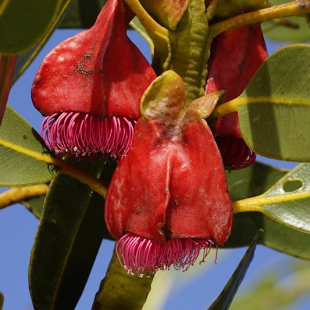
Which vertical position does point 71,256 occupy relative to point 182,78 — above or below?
below

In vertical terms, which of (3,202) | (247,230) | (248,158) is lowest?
(247,230)

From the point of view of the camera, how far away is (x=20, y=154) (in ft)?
3.87

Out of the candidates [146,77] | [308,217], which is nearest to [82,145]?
[146,77]

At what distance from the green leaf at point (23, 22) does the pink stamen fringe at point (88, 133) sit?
9.1 inches

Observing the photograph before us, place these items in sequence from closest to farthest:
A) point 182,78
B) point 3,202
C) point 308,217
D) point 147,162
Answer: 1. point 147,162
2. point 182,78
3. point 308,217
4. point 3,202

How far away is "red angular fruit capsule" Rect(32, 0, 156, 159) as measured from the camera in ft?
3.34

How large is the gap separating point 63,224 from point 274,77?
50 centimetres

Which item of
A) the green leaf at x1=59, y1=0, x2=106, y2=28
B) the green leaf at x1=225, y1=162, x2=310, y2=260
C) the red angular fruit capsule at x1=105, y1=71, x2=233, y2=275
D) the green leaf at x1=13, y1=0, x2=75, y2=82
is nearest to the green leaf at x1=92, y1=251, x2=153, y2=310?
the red angular fruit capsule at x1=105, y1=71, x2=233, y2=275

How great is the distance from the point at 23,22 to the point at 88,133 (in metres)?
0.27

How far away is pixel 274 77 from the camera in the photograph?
1031mm

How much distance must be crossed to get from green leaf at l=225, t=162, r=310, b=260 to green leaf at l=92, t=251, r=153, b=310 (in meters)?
0.46

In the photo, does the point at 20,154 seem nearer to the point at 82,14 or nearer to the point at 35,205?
the point at 35,205

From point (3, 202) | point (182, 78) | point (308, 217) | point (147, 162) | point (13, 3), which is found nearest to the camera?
point (13, 3)

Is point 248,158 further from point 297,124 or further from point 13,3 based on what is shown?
point 13,3
